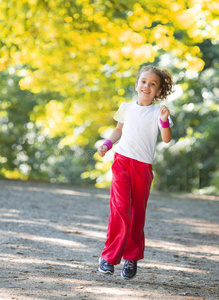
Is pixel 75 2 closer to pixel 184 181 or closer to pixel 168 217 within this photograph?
pixel 168 217

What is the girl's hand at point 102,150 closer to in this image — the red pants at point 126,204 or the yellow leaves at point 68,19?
the red pants at point 126,204

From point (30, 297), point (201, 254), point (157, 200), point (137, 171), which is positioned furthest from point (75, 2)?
point (30, 297)

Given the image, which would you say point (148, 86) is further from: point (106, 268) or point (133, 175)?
point (106, 268)

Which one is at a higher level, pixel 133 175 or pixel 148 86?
pixel 148 86

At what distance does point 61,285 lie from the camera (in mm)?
3799

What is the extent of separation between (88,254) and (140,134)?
6.02ft

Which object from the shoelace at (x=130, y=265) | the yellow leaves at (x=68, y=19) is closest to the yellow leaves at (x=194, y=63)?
the yellow leaves at (x=68, y=19)

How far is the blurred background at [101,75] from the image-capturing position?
14.1 meters

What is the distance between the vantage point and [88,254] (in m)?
5.41

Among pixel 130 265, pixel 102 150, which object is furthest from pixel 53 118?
pixel 130 265

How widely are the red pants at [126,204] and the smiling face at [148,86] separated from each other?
543mm

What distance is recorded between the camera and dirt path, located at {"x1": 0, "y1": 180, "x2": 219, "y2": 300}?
3748mm

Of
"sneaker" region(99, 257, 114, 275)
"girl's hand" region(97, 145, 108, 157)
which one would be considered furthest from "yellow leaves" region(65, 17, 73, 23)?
"sneaker" region(99, 257, 114, 275)

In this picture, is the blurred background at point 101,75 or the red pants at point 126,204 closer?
the red pants at point 126,204
